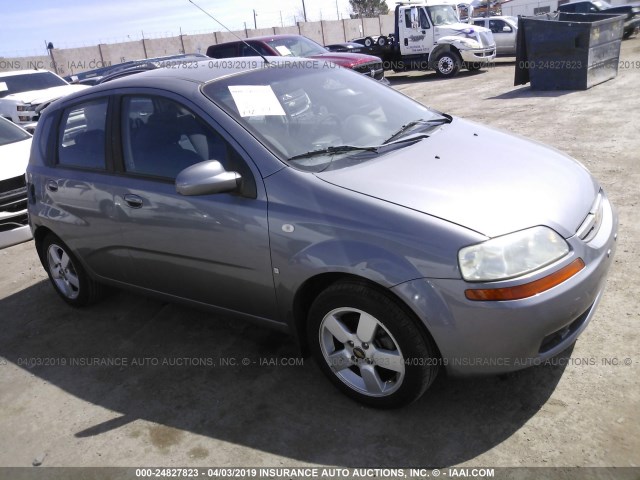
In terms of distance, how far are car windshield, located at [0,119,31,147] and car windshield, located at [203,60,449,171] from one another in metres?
4.98

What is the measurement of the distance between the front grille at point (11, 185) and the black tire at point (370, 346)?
4686 mm

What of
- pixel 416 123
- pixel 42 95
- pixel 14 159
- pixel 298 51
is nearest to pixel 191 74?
pixel 416 123

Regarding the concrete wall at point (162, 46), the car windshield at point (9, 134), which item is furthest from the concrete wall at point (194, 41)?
the car windshield at point (9, 134)

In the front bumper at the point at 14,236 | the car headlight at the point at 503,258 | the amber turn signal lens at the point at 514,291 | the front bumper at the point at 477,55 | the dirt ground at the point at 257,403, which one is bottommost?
the dirt ground at the point at 257,403

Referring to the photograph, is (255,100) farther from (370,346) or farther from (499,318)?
(499,318)

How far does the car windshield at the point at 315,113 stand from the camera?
3145mm

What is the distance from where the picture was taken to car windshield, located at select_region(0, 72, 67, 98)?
484 inches

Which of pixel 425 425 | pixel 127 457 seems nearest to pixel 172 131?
pixel 127 457

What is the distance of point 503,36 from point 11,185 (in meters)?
17.6

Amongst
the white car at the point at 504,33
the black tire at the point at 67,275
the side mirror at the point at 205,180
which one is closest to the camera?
the side mirror at the point at 205,180

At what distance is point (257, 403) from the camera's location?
10.4 ft

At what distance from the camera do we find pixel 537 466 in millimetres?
2488

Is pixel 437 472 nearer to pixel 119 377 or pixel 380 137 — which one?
pixel 380 137

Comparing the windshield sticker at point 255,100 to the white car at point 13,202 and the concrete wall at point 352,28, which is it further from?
the concrete wall at point 352,28
